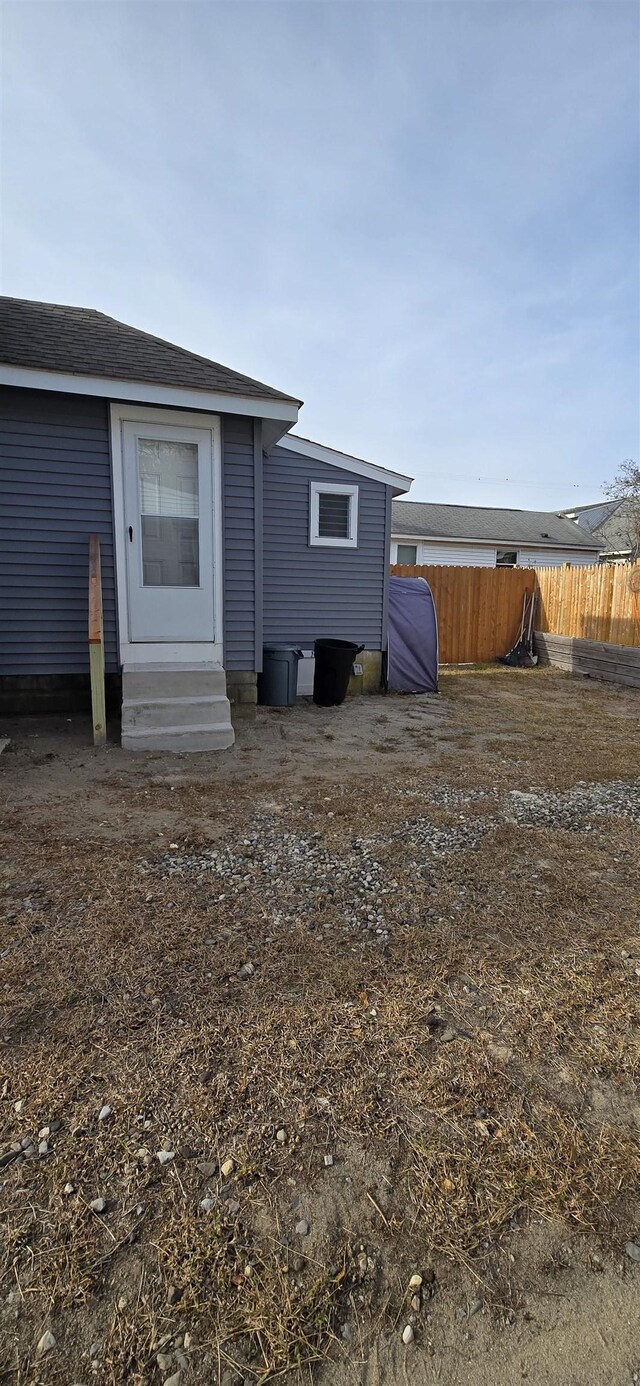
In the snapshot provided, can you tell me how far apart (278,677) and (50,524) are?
278cm

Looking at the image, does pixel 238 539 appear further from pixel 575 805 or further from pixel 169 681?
pixel 575 805

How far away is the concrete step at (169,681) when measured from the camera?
5.20m

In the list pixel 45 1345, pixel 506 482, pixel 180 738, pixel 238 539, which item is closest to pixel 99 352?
pixel 238 539

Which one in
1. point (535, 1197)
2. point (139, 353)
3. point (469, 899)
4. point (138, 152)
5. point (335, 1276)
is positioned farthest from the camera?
point (138, 152)

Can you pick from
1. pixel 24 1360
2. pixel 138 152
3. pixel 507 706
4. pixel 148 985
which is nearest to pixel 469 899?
pixel 148 985

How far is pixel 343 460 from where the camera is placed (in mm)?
7246

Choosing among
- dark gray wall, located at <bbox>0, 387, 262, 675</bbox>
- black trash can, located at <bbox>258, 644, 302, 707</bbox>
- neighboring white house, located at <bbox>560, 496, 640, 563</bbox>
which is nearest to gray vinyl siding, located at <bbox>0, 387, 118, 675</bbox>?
dark gray wall, located at <bbox>0, 387, 262, 675</bbox>

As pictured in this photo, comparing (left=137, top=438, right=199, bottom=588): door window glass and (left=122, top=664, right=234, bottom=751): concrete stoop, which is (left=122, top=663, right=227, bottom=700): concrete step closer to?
(left=122, top=664, right=234, bottom=751): concrete stoop

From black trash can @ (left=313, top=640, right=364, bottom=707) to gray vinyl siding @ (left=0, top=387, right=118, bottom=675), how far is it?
233cm

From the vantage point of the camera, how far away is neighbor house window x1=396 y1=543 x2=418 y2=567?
1847 cm

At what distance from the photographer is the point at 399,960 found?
86.0 inches

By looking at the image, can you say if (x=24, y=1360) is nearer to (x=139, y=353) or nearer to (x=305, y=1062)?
(x=305, y=1062)

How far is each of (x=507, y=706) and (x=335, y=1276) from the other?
22.5 feet

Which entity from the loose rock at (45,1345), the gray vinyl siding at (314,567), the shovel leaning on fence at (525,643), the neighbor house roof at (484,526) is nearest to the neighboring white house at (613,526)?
the neighbor house roof at (484,526)
